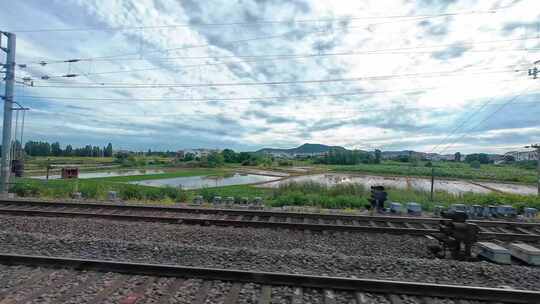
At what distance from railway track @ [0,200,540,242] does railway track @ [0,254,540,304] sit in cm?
382

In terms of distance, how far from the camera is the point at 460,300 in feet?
13.3

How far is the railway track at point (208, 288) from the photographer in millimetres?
3955

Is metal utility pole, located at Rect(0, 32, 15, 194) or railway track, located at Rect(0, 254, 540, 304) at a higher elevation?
metal utility pole, located at Rect(0, 32, 15, 194)

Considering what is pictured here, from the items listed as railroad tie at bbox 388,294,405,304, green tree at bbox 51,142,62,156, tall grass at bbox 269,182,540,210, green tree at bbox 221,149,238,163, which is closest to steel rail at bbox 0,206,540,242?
railroad tie at bbox 388,294,405,304

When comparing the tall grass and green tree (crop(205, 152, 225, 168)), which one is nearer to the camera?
the tall grass

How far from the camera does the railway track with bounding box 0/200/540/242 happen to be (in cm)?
802

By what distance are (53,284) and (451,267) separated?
22.1 feet

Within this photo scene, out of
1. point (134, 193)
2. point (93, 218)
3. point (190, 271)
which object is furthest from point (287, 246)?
point (134, 193)

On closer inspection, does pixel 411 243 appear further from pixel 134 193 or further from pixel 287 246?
pixel 134 193

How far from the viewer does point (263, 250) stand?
5789 millimetres

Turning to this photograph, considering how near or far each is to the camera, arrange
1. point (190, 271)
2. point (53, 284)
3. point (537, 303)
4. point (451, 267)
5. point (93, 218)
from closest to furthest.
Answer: point (537, 303), point (53, 284), point (190, 271), point (451, 267), point (93, 218)

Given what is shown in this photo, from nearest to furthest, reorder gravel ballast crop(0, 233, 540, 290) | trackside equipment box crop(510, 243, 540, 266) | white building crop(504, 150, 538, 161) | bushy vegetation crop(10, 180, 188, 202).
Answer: gravel ballast crop(0, 233, 540, 290)
trackside equipment box crop(510, 243, 540, 266)
bushy vegetation crop(10, 180, 188, 202)
white building crop(504, 150, 538, 161)

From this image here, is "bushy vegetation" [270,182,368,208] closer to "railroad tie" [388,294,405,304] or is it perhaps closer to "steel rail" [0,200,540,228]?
"steel rail" [0,200,540,228]

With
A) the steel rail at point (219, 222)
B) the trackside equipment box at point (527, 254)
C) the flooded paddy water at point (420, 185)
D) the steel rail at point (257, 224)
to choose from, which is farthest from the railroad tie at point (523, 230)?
the flooded paddy water at point (420, 185)
